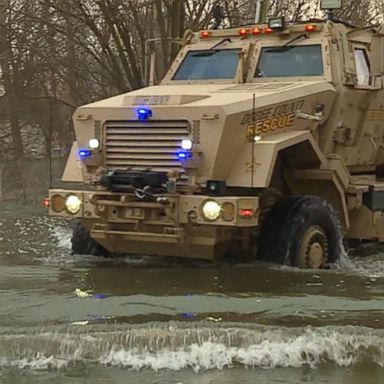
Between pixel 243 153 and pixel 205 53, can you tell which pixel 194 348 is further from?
pixel 205 53

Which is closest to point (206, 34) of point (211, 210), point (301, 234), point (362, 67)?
point (362, 67)

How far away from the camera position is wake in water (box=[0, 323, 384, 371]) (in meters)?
6.48

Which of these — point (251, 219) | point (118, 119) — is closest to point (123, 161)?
point (118, 119)

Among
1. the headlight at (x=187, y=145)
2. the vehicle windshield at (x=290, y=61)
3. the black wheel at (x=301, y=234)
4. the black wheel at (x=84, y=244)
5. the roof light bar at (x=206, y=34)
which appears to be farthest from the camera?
the roof light bar at (x=206, y=34)

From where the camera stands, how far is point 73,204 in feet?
33.1

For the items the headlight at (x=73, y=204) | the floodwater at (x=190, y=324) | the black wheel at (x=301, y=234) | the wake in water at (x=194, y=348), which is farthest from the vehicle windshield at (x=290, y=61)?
the wake in water at (x=194, y=348)

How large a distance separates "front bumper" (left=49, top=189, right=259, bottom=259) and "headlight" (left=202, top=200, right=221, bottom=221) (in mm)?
33

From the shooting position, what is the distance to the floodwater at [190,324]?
251 inches

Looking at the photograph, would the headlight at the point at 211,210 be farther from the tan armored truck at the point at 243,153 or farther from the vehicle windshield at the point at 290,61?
the vehicle windshield at the point at 290,61

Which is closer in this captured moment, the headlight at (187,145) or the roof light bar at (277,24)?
the headlight at (187,145)

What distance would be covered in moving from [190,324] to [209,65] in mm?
5213

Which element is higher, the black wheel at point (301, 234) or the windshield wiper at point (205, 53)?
the windshield wiper at point (205, 53)

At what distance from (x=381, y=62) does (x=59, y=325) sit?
20.7 feet

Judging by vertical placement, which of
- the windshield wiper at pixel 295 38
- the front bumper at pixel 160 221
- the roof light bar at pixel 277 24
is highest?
the roof light bar at pixel 277 24
